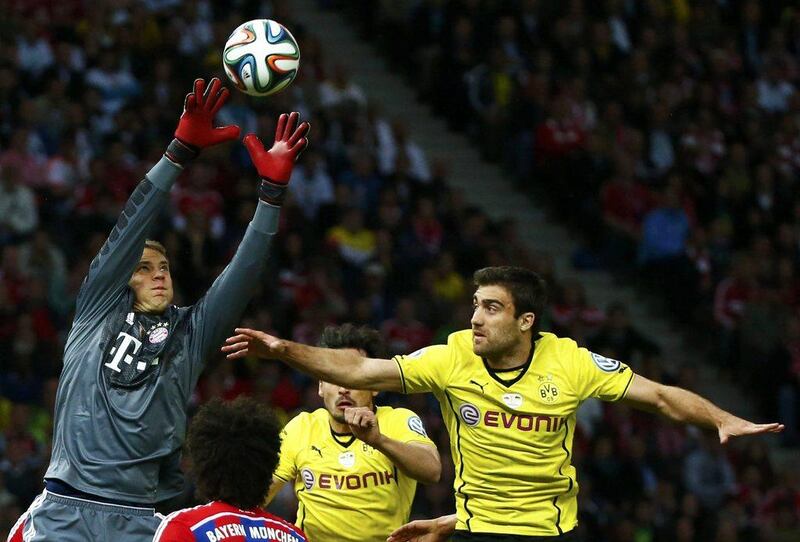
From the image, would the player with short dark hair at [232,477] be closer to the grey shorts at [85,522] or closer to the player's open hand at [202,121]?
the grey shorts at [85,522]

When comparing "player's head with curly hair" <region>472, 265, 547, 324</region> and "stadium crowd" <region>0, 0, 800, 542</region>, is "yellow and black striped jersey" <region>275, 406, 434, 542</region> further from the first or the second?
"stadium crowd" <region>0, 0, 800, 542</region>

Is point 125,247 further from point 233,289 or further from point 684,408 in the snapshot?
point 684,408

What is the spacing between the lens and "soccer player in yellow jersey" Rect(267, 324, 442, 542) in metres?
7.59

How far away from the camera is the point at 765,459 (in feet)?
51.0

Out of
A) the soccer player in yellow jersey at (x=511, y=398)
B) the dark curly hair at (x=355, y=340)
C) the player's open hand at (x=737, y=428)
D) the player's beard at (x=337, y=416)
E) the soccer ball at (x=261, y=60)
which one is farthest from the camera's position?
the dark curly hair at (x=355, y=340)

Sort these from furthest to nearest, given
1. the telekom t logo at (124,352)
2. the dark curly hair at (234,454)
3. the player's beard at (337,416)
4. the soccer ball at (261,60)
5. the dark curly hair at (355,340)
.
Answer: the dark curly hair at (355,340)
the player's beard at (337,416)
the soccer ball at (261,60)
the telekom t logo at (124,352)
the dark curly hair at (234,454)

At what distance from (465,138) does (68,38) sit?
5652 millimetres

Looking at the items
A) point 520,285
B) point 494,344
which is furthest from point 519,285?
point 494,344

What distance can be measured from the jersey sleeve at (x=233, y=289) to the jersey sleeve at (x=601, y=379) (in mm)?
1625

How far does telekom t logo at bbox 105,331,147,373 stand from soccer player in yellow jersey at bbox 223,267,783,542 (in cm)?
85

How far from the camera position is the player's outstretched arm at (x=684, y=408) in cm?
677

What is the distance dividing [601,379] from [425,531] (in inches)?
42.0

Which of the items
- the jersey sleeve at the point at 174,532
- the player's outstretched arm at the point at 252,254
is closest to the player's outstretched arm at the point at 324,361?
the player's outstretched arm at the point at 252,254

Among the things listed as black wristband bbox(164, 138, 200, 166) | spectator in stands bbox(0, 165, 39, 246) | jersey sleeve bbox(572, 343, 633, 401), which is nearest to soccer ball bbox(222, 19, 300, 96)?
black wristband bbox(164, 138, 200, 166)
